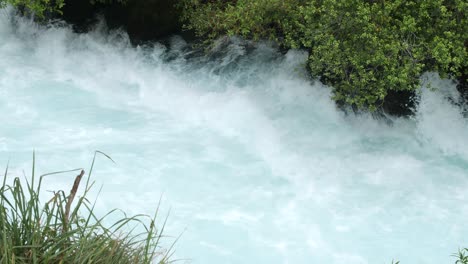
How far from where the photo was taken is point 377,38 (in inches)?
390

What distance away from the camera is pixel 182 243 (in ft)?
25.8

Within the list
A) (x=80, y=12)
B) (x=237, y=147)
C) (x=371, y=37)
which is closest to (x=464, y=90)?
(x=371, y=37)

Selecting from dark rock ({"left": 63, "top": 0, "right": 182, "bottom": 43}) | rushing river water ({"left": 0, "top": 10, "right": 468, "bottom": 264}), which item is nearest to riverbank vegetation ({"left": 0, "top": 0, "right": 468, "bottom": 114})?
rushing river water ({"left": 0, "top": 10, "right": 468, "bottom": 264})

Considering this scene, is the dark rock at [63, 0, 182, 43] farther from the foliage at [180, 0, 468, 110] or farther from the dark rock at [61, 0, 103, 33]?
the foliage at [180, 0, 468, 110]

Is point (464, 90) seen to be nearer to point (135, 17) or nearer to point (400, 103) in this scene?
point (400, 103)

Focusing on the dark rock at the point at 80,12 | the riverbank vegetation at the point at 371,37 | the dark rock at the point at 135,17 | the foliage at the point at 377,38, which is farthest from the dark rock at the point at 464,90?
the dark rock at the point at 80,12

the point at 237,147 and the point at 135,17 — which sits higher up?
the point at 135,17

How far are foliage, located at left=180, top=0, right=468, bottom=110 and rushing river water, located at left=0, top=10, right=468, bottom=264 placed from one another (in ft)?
3.02

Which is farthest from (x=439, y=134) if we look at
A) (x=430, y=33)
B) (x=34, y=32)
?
(x=34, y=32)

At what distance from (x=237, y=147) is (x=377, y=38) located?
2.67 meters

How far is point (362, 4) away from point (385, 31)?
532mm

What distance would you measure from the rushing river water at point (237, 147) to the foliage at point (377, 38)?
3.02ft

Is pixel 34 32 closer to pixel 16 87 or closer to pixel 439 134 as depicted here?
pixel 16 87

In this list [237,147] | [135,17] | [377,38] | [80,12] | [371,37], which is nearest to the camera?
[371,37]
